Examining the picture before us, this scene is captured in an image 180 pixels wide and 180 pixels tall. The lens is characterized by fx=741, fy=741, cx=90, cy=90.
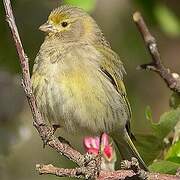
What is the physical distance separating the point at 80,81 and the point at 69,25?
669 mm

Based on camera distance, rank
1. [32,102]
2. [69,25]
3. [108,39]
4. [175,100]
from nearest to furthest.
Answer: [32,102] < [175,100] < [69,25] < [108,39]

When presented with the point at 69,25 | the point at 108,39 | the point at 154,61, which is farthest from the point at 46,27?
the point at 108,39

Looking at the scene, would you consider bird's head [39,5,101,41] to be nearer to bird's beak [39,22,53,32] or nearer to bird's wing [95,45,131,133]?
bird's beak [39,22,53,32]

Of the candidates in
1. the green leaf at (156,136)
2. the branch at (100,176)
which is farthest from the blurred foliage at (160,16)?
the branch at (100,176)

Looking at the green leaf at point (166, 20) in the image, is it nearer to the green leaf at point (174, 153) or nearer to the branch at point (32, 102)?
the green leaf at point (174, 153)

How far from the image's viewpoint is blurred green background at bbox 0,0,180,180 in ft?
17.8

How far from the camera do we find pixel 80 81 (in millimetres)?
4508

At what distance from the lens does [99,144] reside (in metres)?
4.46

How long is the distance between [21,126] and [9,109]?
0.53ft

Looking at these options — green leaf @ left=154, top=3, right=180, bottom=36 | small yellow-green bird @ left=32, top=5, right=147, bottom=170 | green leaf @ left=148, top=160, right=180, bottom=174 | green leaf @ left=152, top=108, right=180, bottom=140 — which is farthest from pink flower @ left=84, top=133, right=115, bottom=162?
green leaf @ left=154, top=3, right=180, bottom=36

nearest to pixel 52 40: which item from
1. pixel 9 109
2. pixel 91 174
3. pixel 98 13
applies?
pixel 9 109

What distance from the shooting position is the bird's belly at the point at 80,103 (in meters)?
4.49

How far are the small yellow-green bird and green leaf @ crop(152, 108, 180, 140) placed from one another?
0.70 ft

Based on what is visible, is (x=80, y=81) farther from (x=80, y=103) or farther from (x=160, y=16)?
(x=160, y=16)
